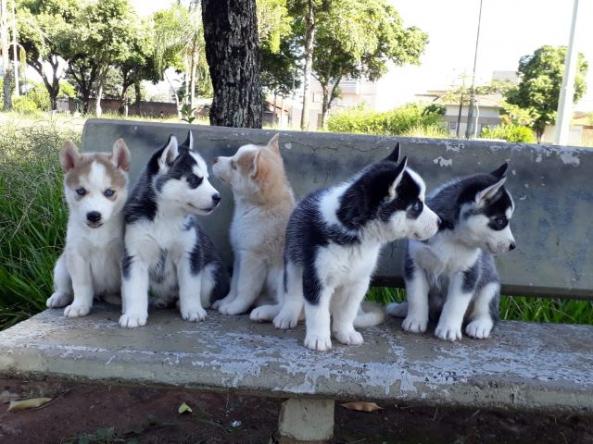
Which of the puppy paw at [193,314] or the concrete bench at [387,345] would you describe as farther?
the puppy paw at [193,314]

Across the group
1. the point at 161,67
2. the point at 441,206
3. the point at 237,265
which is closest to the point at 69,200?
the point at 237,265

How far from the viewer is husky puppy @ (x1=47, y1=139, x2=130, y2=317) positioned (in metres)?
2.48

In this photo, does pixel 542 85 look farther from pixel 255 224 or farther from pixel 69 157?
pixel 69 157

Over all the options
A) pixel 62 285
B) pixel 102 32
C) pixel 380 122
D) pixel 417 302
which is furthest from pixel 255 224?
pixel 102 32

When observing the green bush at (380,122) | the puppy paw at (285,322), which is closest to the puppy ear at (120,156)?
the puppy paw at (285,322)

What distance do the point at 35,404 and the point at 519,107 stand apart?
4959 centimetres

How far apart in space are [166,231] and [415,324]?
1337 millimetres

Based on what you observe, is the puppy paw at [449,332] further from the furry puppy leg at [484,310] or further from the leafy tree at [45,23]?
the leafy tree at [45,23]

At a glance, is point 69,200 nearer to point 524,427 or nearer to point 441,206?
point 441,206

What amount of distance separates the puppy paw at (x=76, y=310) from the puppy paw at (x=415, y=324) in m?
1.60

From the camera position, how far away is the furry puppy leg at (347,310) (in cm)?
240

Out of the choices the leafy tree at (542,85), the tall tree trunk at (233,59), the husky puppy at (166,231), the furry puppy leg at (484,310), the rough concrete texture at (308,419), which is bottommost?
the rough concrete texture at (308,419)

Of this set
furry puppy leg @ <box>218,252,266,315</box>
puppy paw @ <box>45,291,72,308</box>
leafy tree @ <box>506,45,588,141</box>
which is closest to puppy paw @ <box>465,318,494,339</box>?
furry puppy leg @ <box>218,252,266,315</box>

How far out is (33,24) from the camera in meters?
36.6
